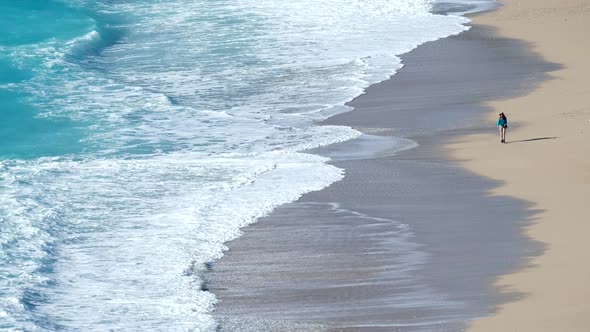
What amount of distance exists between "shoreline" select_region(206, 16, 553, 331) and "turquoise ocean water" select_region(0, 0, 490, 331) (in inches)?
22.0

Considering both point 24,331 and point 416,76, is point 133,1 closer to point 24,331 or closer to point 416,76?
point 416,76

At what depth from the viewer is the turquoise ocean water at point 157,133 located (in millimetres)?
15094

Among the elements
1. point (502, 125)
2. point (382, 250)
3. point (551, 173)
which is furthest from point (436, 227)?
point (502, 125)

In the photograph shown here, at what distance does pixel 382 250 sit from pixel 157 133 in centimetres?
1006

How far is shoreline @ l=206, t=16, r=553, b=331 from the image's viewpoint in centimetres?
1377

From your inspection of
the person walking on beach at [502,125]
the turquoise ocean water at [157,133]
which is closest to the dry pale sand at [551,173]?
the person walking on beach at [502,125]

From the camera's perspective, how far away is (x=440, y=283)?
48.1ft

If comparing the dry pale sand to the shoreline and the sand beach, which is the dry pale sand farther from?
the shoreline

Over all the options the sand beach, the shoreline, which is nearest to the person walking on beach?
the sand beach

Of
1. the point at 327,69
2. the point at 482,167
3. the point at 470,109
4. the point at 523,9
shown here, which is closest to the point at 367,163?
the point at 482,167

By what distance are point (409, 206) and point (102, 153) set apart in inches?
303

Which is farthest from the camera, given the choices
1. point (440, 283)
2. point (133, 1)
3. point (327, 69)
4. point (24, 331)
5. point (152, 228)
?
point (133, 1)

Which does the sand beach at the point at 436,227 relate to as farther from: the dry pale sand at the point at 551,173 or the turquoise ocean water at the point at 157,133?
the turquoise ocean water at the point at 157,133

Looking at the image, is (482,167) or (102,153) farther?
(102,153)
